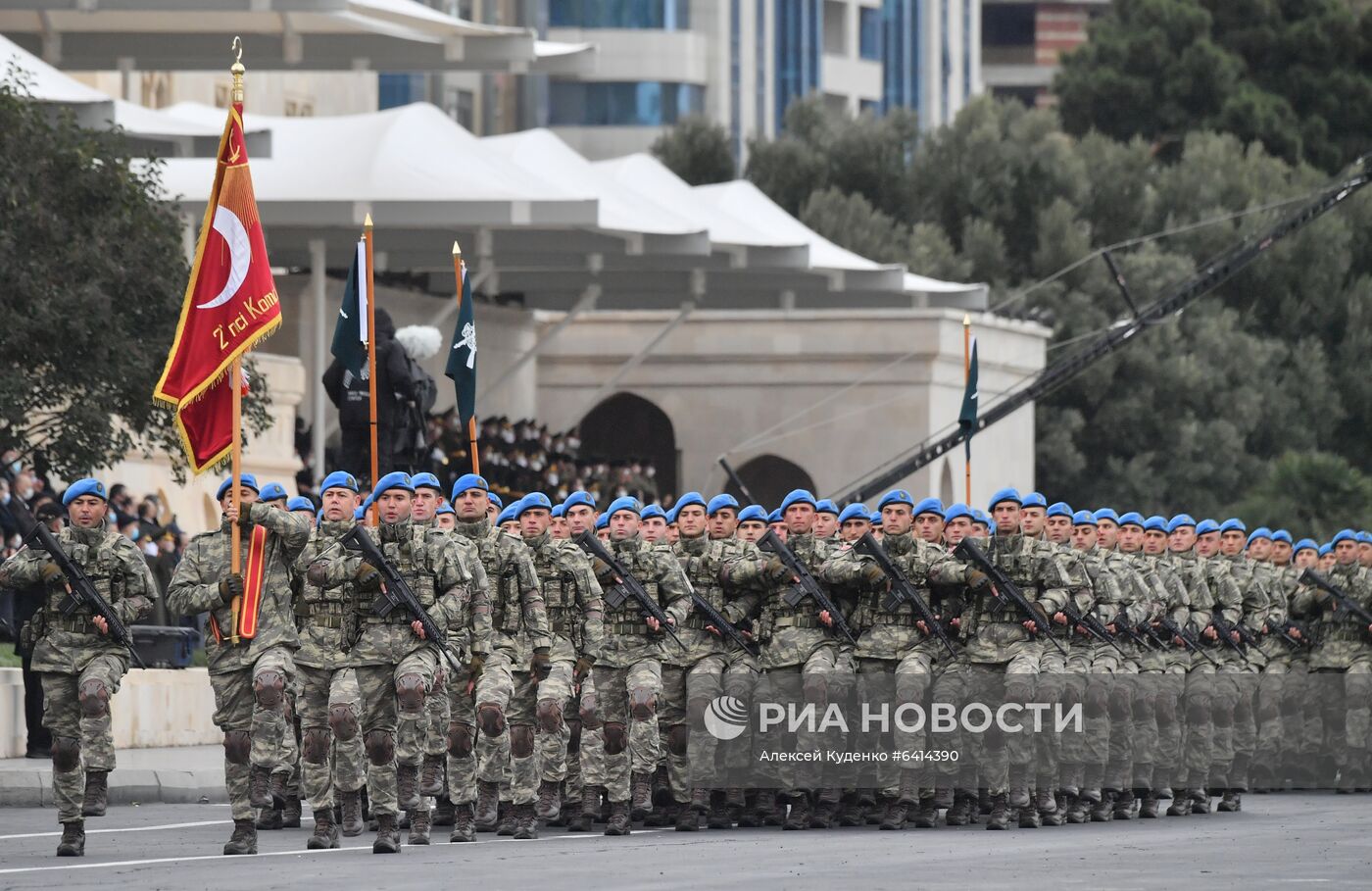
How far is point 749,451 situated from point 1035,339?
5154 millimetres

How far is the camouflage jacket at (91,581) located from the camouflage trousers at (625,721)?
2.82 m

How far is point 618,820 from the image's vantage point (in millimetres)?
17734

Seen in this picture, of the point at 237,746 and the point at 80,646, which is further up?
the point at 80,646

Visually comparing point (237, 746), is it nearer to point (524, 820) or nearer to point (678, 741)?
point (524, 820)

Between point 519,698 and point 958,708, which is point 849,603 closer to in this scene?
point 958,708

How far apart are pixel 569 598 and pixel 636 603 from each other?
1.41ft

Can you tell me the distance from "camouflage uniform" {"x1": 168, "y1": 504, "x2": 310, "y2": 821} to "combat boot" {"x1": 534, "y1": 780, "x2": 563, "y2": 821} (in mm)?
2018

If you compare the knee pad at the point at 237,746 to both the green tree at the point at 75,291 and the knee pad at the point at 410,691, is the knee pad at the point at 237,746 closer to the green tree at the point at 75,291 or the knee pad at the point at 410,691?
the knee pad at the point at 410,691

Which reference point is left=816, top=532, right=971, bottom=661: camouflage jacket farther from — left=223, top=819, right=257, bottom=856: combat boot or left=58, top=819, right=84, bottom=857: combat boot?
left=58, top=819, right=84, bottom=857: combat boot

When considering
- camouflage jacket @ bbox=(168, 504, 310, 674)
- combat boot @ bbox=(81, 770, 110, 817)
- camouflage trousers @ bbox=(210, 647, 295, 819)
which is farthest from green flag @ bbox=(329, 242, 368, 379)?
combat boot @ bbox=(81, 770, 110, 817)

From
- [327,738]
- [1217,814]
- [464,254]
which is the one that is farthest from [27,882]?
[464,254]

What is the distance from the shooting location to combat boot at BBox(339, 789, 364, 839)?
16766 mm

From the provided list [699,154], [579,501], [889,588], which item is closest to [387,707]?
[579,501]

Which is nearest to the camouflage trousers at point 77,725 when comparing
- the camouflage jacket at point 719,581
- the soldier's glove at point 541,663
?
the soldier's glove at point 541,663
